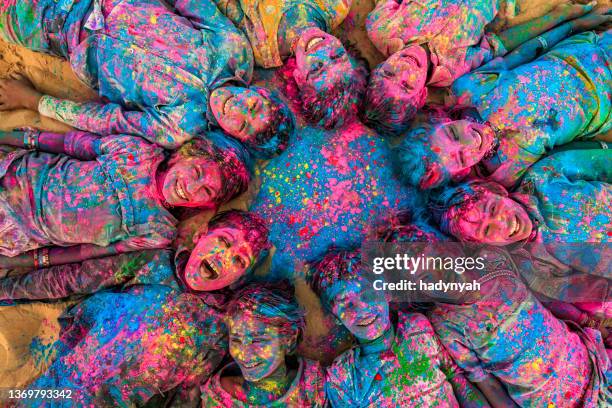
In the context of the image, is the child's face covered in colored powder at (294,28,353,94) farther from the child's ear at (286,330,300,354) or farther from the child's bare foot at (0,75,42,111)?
the child's bare foot at (0,75,42,111)

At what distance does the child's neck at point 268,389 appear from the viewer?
2205 mm

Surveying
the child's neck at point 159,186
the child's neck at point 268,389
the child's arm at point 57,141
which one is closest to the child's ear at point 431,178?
the child's neck at point 268,389

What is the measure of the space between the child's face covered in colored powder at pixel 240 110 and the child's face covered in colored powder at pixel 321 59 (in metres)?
0.28

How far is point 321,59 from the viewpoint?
2215 mm

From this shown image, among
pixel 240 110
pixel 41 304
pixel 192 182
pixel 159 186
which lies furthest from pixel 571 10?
pixel 41 304

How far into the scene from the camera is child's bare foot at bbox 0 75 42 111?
2441 millimetres

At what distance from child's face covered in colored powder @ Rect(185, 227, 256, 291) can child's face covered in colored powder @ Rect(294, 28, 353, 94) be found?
0.90 meters

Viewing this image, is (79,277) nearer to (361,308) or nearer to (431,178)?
(361,308)

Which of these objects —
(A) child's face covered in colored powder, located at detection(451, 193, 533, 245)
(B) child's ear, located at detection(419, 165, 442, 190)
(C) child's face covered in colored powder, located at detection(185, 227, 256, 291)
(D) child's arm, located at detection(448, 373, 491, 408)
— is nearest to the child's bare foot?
(C) child's face covered in colored powder, located at detection(185, 227, 256, 291)

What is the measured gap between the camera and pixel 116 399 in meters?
2.22

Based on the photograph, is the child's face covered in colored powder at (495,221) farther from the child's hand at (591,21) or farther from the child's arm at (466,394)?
the child's hand at (591,21)

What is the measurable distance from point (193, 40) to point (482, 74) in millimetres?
1606

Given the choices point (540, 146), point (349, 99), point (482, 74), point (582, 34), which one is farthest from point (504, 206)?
point (582, 34)

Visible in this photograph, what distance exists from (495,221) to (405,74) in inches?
34.5
